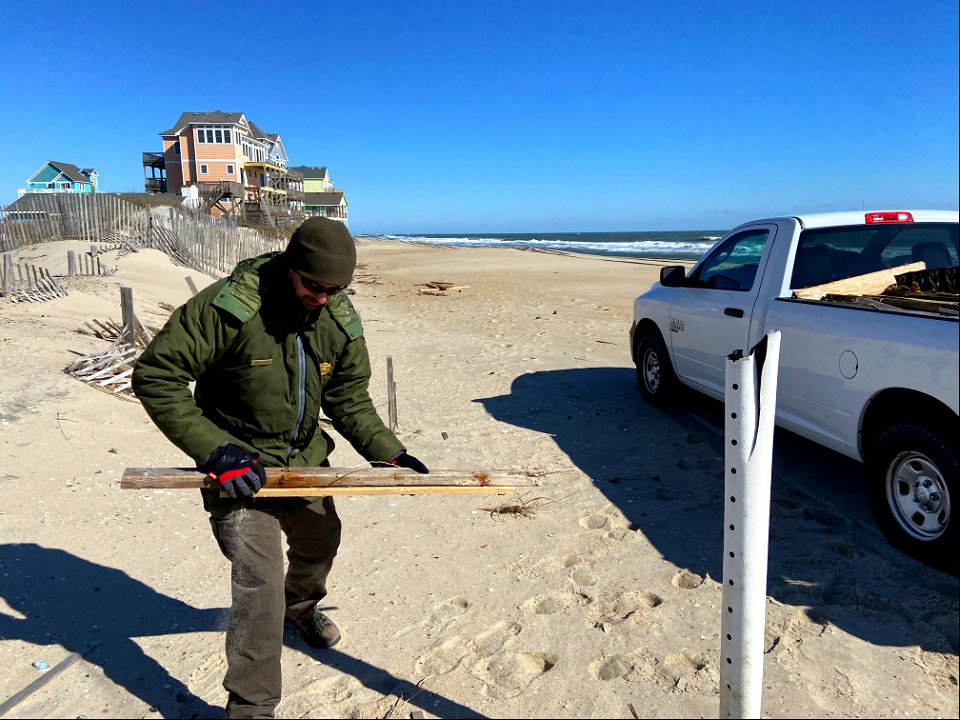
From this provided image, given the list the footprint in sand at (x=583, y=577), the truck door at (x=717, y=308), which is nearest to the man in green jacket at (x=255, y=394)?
the footprint in sand at (x=583, y=577)

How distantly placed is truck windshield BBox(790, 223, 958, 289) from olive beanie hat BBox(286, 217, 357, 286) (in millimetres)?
3580

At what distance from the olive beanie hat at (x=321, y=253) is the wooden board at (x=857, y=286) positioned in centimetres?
341

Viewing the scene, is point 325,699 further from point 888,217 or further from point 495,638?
point 888,217

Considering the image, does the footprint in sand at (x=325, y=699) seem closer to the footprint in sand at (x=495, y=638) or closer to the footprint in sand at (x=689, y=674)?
the footprint in sand at (x=495, y=638)

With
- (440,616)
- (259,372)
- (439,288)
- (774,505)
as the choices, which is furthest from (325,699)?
(439,288)

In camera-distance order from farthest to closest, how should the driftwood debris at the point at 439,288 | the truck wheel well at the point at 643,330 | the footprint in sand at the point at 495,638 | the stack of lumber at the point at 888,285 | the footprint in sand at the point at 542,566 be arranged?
the driftwood debris at the point at 439,288
the truck wheel well at the point at 643,330
the stack of lumber at the point at 888,285
the footprint in sand at the point at 542,566
the footprint in sand at the point at 495,638

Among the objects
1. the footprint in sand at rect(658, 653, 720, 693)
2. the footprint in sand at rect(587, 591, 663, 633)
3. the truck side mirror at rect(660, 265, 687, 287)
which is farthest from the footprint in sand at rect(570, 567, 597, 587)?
the truck side mirror at rect(660, 265, 687, 287)

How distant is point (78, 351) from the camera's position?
8453 millimetres

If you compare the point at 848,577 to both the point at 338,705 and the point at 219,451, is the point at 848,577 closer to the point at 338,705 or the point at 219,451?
the point at 338,705

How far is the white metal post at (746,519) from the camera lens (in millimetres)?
1992

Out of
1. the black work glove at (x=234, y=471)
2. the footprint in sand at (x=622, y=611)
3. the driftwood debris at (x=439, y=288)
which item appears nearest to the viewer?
the black work glove at (x=234, y=471)

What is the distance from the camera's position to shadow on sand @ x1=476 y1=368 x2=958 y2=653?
3295 millimetres

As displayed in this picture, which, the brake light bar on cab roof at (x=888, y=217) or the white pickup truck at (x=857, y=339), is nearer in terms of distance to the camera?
the white pickup truck at (x=857, y=339)

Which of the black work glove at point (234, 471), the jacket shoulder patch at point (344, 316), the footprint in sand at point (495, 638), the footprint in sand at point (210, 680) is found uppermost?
the jacket shoulder patch at point (344, 316)
